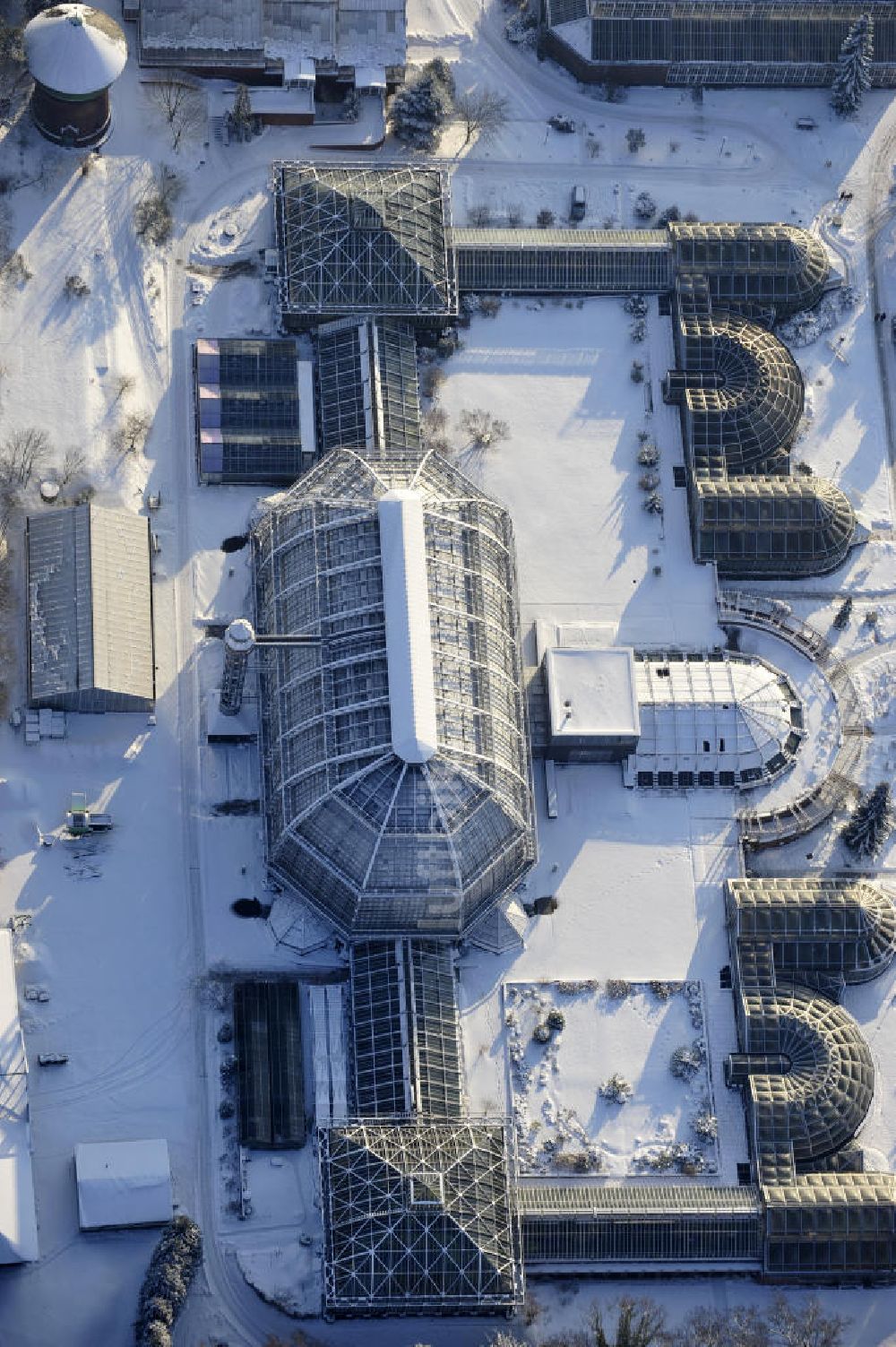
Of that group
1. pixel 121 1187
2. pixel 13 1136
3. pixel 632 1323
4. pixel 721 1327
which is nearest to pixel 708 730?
pixel 721 1327

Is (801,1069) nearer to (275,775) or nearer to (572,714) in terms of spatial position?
(572,714)

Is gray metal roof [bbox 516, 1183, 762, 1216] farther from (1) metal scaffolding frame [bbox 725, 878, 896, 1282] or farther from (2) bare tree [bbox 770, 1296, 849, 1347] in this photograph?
(2) bare tree [bbox 770, 1296, 849, 1347]

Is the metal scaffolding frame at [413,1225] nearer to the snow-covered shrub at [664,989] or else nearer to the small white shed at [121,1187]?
the small white shed at [121,1187]

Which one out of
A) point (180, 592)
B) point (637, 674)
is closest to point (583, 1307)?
point (637, 674)

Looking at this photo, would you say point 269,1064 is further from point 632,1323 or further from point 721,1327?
point 721,1327

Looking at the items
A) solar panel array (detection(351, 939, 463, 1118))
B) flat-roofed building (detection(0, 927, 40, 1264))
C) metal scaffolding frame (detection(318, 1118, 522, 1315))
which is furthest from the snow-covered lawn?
flat-roofed building (detection(0, 927, 40, 1264))

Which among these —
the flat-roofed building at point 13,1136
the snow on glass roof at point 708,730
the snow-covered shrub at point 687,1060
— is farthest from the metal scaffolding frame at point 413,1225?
the snow on glass roof at point 708,730
